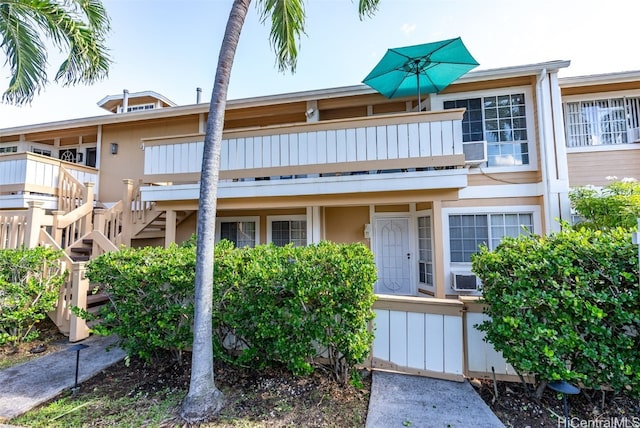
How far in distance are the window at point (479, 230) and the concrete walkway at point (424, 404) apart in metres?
4.59

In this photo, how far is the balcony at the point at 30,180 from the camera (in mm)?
7855

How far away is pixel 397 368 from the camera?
3820 millimetres

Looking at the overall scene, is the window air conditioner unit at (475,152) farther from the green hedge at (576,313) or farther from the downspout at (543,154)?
the green hedge at (576,313)

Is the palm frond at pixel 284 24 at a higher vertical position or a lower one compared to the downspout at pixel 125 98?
lower

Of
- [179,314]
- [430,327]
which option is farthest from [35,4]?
[430,327]

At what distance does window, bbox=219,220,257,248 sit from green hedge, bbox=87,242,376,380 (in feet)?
17.2

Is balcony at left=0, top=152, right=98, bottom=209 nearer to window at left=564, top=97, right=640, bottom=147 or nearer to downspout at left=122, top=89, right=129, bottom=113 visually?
downspout at left=122, top=89, right=129, bottom=113

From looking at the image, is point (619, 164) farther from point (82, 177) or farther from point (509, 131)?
point (82, 177)

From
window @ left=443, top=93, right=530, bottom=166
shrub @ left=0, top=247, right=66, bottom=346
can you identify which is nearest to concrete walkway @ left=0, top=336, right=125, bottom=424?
shrub @ left=0, top=247, right=66, bottom=346

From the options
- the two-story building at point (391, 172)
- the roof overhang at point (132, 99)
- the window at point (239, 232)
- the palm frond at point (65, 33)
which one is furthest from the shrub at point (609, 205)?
the roof overhang at point (132, 99)

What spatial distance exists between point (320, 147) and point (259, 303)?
4.09m

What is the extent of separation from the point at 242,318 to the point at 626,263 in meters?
4.08

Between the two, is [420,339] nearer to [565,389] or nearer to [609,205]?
[565,389]

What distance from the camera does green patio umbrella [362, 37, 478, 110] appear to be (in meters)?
6.16
